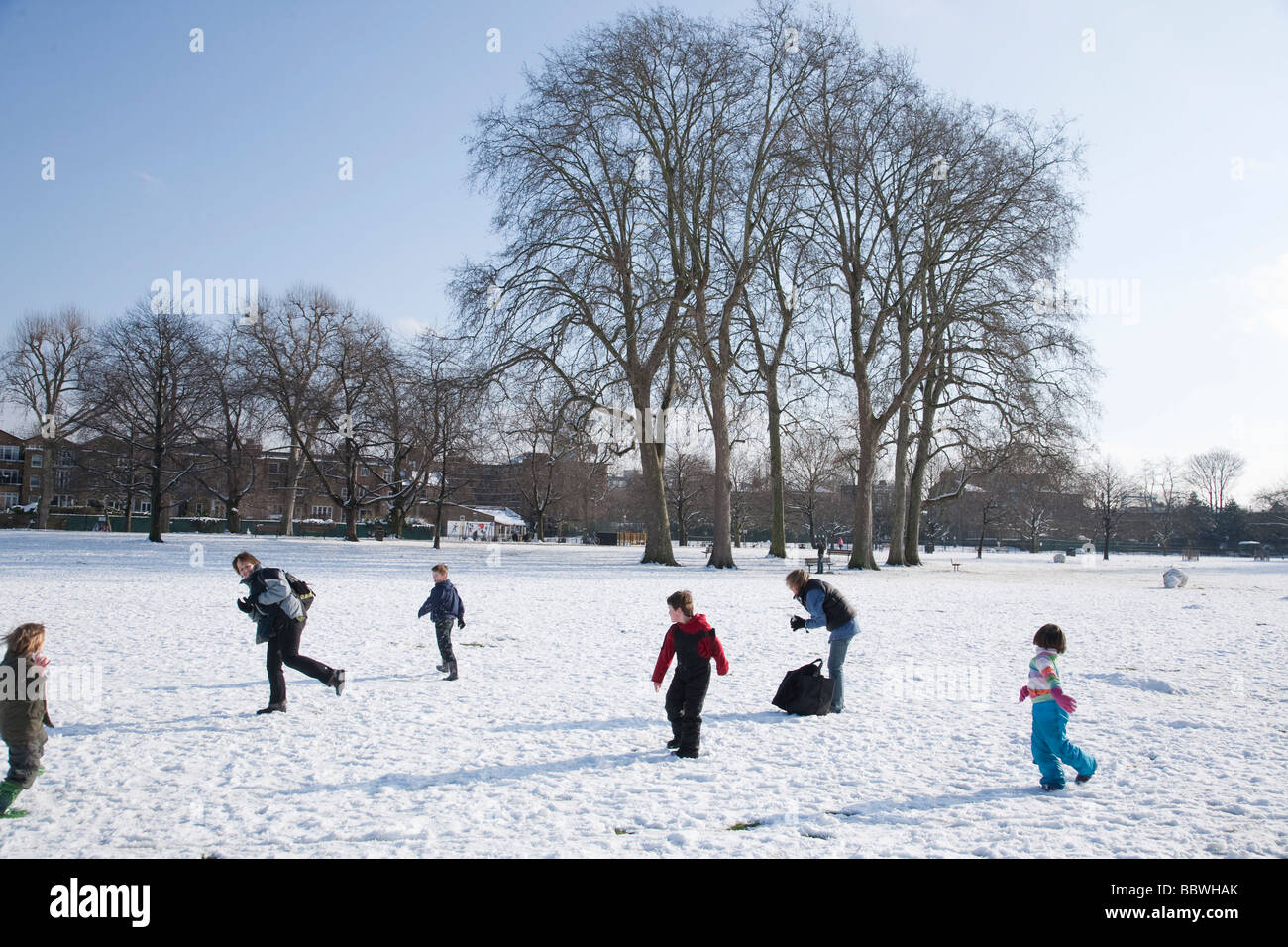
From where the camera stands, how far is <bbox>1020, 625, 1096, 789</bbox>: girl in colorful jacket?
20.6ft

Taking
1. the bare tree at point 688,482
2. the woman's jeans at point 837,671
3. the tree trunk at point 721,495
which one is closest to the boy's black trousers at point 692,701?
the woman's jeans at point 837,671

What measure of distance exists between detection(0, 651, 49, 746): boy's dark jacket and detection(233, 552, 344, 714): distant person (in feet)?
8.05

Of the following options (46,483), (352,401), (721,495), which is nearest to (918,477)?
(721,495)

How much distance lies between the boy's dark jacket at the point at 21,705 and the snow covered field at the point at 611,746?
511 millimetres

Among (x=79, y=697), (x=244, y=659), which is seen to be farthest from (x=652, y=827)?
(x=244, y=659)

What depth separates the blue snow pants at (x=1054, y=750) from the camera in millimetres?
6270

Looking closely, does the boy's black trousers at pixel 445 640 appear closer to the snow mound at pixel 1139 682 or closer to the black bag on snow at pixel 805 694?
the black bag on snow at pixel 805 694

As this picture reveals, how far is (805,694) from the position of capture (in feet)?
28.0

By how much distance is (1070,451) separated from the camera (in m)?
31.4

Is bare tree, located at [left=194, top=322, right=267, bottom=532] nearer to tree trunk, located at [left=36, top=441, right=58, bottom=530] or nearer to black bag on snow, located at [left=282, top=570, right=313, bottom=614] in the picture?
tree trunk, located at [left=36, top=441, right=58, bottom=530]
